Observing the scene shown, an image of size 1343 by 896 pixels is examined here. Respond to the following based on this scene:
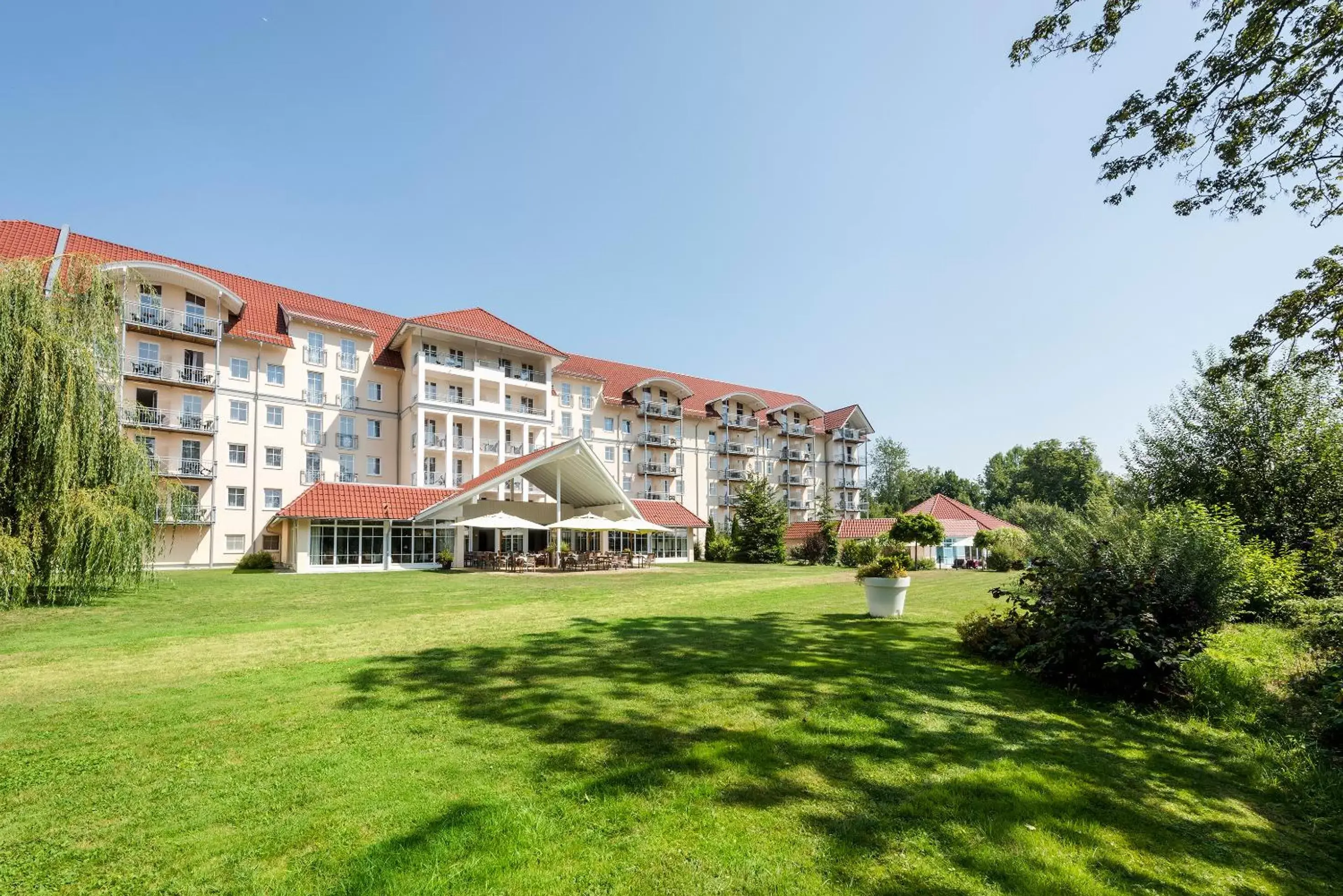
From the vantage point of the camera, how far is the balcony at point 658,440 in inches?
1740

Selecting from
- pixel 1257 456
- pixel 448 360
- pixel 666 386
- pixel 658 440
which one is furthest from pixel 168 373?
pixel 1257 456

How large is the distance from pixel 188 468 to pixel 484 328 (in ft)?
51.4

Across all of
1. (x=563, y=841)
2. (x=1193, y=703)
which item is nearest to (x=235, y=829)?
(x=563, y=841)

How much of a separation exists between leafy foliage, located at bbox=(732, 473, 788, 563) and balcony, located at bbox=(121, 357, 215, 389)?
2892 cm

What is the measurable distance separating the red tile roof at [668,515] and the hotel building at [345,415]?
→ 0.50ft

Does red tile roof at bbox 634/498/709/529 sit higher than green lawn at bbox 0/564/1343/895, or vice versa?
red tile roof at bbox 634/498/709/529

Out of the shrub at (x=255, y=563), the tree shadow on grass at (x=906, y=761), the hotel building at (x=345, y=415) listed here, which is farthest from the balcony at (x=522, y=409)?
the tree shadow on grass at (x=906, y=761)

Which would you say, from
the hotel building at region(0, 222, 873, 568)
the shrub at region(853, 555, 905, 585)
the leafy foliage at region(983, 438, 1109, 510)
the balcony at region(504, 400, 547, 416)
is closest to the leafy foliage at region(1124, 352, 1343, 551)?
the shrub at region(853, 555, 905, 585)

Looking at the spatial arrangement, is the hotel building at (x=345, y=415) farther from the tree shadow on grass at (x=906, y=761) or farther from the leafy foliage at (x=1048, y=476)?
the leafy foliage at (x=1048, y=476)

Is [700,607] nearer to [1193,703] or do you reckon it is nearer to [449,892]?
[1193,703]

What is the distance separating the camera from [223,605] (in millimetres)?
13023

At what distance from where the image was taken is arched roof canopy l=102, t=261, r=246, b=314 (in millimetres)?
27156

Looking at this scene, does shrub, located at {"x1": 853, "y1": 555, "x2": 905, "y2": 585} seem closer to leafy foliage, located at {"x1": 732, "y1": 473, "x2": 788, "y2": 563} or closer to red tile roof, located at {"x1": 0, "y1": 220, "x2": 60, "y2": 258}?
leafy foliage, located at {"x1": 732, "y1": 473, "x2": 788, "y2": 563}

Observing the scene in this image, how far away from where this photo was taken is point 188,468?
2850cm
